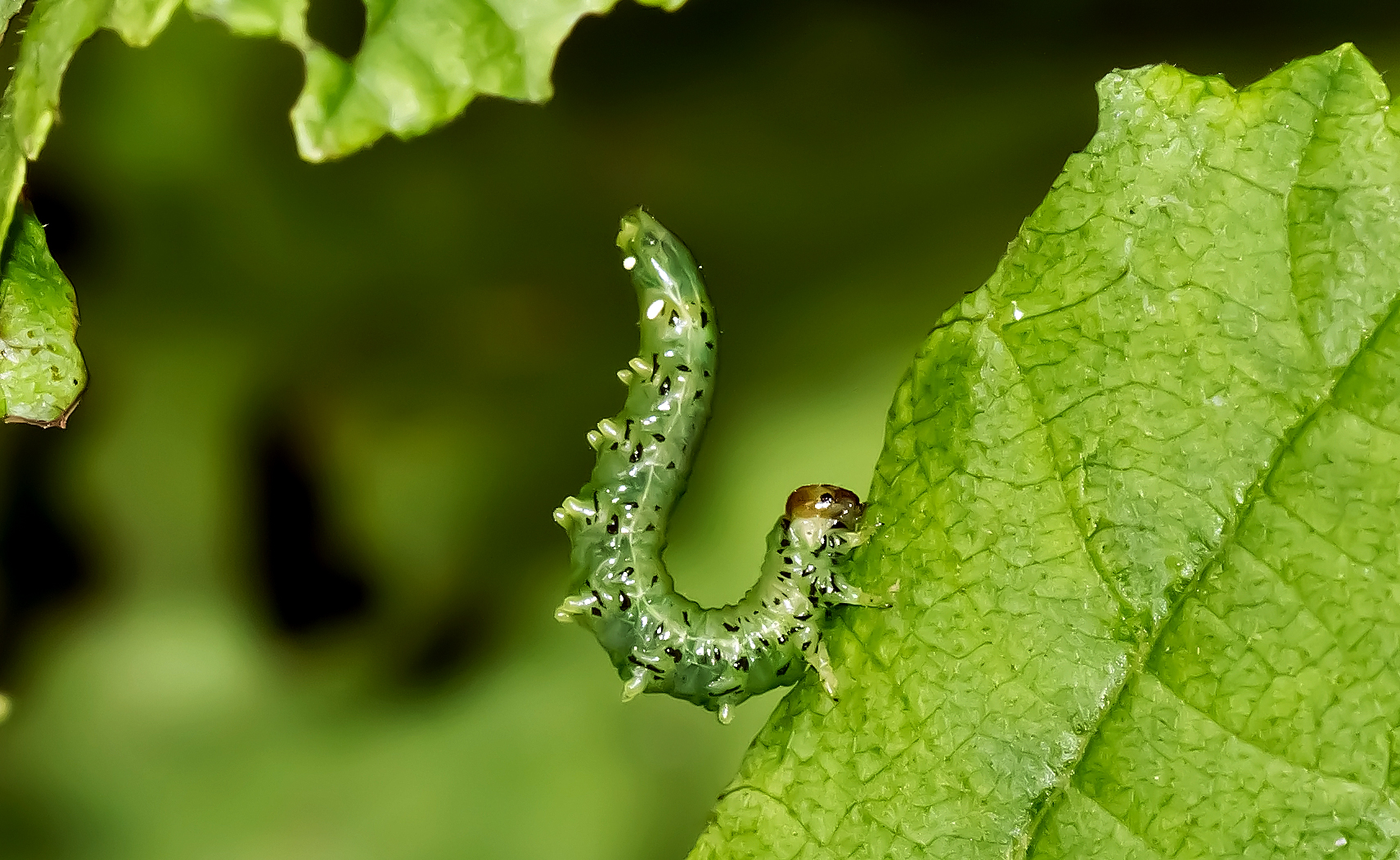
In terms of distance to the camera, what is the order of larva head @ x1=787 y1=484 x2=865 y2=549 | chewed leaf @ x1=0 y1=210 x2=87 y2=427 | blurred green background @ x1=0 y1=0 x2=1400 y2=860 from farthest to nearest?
1. blurred green background @ x1=0 y1=0 x2=1400 y2=860
2. larva head @ x1=787 y1=484 x2=865 y2=549
3. chewed leaf @ x1=0 y1=210 x2=87 y2=427

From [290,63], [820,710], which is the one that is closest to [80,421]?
[290,63]

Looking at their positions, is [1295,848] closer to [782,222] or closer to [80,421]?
[782,222]

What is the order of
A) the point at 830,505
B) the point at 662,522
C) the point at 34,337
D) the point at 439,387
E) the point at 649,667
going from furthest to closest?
1. the point at 439,387
2. the point at 662,522
3. the point at 649,667
4. the point at 830,505
5. the point at 34,337

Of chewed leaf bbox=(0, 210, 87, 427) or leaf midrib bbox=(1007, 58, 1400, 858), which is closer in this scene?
leaf midrib bbox=(1007, 58, 1400, 858)

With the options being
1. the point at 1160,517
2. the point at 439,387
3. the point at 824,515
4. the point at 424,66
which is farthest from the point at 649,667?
the point at 439,387

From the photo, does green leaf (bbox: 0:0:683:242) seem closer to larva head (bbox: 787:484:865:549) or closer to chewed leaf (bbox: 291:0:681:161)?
chewed leaf (bbox: 291:0:681:161)

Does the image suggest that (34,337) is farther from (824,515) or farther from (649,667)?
(824,515)

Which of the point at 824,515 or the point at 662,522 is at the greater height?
the point at 824,515

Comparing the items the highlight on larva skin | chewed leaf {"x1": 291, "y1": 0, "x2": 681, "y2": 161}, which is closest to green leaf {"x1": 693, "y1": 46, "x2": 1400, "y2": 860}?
the highlight on larva skin
